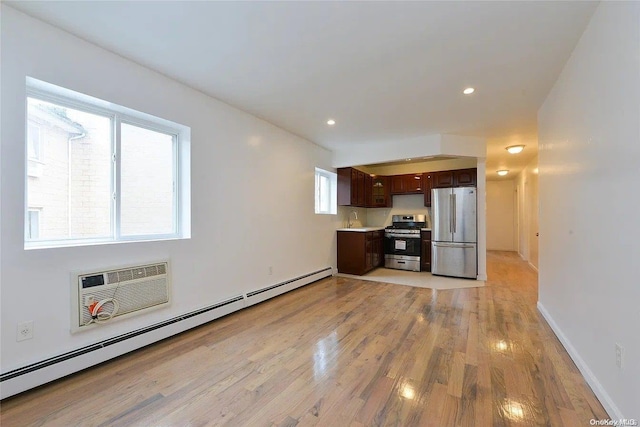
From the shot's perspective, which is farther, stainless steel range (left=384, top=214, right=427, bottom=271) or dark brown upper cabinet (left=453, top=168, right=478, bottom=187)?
stainless steel range (left=384, top=214, right=427, bottom=271)

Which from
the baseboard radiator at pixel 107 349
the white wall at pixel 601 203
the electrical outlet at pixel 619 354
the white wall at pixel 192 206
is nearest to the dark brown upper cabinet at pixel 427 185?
the white wall at pixel 192 206

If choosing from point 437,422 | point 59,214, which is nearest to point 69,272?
point 59,214

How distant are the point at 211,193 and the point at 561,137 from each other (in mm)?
3578

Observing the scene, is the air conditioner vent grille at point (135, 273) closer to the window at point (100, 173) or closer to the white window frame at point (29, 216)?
the window at point (100, 173)

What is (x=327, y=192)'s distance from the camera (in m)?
5.73

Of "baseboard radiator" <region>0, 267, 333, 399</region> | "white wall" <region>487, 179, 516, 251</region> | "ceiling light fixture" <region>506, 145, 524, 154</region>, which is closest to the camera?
"baseboard radiator" <region>0, 267, 333, 399</region>

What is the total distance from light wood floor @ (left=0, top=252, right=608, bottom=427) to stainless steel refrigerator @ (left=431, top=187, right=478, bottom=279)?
1.85 metres

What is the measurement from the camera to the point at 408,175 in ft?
19.4

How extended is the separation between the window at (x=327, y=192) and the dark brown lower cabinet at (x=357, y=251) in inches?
22.5

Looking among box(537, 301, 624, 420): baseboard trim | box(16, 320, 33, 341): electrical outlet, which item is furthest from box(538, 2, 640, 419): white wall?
box(16, 320, 33, 341): electrical outlet

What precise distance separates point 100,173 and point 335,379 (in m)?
2.54

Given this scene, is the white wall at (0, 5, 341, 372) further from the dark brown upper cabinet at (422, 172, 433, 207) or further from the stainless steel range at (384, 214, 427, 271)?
the dark brown upper cabinet at (422, 172, 433, 207)

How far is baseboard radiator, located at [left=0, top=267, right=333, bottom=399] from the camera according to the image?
174 cm

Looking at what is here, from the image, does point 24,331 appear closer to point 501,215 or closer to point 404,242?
point 404,242
